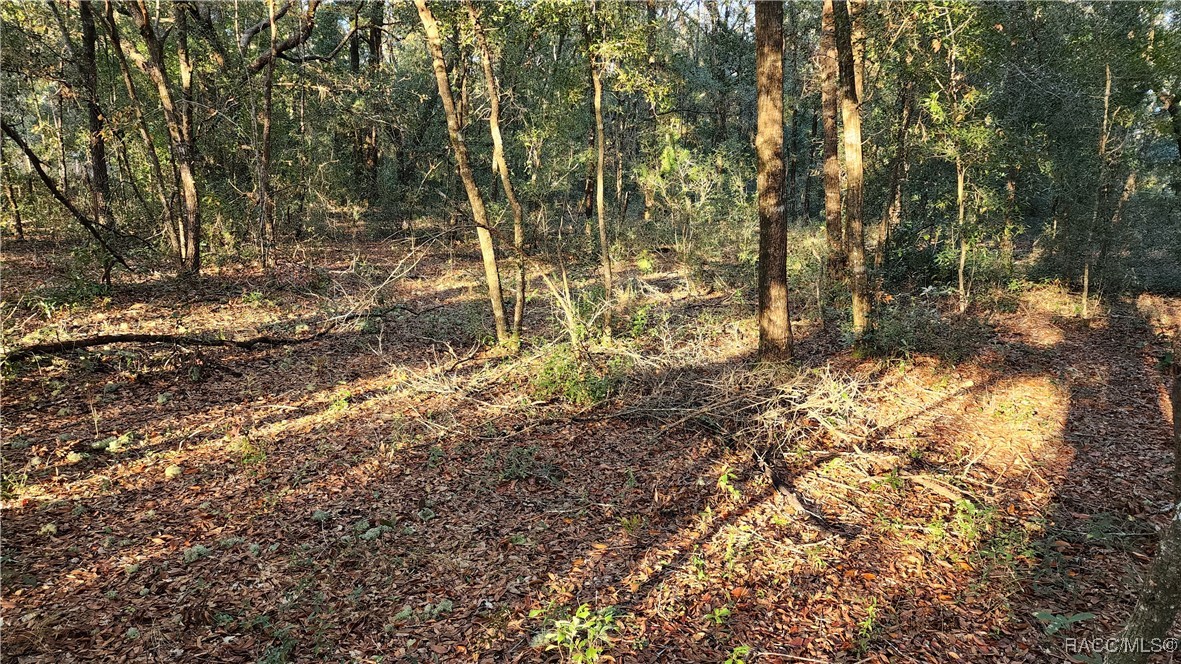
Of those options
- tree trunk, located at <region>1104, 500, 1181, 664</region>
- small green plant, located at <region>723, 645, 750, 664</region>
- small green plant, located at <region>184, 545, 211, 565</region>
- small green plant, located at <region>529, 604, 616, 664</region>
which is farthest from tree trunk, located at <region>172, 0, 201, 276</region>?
tree trunk, located at <region>1104, 500, 1181, 664</region>

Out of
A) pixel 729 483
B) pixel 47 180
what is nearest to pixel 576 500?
pixel 729 483

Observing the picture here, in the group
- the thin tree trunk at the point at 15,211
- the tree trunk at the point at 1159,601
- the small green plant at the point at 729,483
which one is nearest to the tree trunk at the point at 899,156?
the small green plant at the point at 729,483

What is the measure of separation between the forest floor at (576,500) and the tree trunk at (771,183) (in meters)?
0.68

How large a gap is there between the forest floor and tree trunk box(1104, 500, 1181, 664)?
29.2 inches

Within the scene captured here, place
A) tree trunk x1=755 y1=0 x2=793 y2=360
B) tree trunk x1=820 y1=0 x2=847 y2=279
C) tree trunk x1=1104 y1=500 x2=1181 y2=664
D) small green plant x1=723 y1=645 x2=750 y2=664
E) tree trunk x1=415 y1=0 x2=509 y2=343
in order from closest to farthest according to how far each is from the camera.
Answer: tree trunk x1=1104 y1=500 x2=1181 y2=664, small green plant x1=723 y1=645 x2=750 y2=664, tree trunk x1=755 y1=0 x2=793 y2=360, tree trunk x1=415 y1=0 x2=509 y2=343, tree trunk x1=820 y1=0 x2=847 y2=279

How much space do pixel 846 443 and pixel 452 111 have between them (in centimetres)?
828

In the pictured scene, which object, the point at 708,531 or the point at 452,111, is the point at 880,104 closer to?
the point at 452,111

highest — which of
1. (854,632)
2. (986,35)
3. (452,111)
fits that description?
(986,35)

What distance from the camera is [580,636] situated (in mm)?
4285

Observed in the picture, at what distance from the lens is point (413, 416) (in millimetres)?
8234

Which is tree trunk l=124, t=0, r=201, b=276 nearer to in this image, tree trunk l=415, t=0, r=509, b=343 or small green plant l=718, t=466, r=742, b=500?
tree trunk l=415, t=0, r=509, b=343

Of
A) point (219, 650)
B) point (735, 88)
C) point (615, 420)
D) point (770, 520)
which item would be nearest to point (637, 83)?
point (615, 420)

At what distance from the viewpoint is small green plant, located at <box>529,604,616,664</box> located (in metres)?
4.01

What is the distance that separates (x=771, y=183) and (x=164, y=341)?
10086 millimetres
